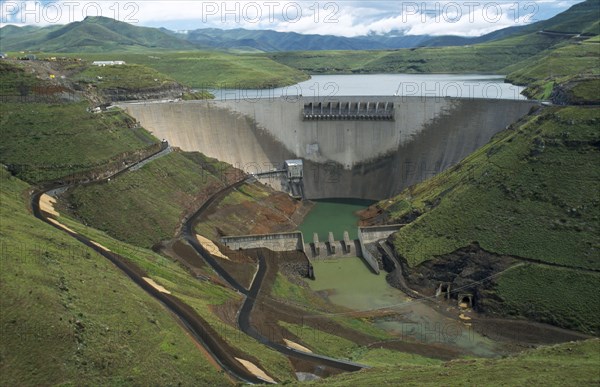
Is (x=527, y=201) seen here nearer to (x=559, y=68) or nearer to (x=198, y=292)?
(x=198, y=292)

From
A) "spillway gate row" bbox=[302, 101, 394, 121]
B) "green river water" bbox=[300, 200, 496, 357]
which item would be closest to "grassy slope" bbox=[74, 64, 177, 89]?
"spillway gate row" bbox=[302, 101, 394, 121]

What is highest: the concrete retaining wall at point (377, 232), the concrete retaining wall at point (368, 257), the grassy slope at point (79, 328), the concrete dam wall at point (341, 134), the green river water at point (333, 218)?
the concrete dam wall at point (341, 134)

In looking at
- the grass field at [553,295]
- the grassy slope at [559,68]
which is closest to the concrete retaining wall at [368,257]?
the grass field at [553,295]

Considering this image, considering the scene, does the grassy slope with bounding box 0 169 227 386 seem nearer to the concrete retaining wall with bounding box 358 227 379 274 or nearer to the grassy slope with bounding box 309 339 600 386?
the grassy slope with bounding box 309 339 600 386

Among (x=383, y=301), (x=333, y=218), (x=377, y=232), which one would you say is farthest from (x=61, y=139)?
(x=383, y=301)

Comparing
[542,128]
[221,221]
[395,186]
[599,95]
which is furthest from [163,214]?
[599,95]

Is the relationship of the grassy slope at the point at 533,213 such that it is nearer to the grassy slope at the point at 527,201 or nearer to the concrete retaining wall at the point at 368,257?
the grassy slope at the point at 527,201
